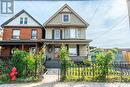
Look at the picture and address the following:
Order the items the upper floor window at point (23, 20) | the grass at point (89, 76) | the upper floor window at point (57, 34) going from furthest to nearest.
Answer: the upper floor window at point (23, 20), the upper floor window at point (57, 34), the grass at point (89, 76)

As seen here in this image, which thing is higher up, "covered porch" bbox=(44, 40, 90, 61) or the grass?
"covered porch" bbox=(44, 40, 90, 61)

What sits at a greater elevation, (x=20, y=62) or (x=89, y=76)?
(x=20, y=62)

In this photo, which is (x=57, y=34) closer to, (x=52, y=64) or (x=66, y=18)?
(x=66, y=18)

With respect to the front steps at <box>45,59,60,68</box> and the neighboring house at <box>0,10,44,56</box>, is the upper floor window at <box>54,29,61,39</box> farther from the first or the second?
the front steps at <box>45,59,60,68</box>

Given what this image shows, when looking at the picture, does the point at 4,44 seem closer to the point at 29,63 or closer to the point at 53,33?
the point at 53,33

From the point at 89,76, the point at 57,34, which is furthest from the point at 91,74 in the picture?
the point at 57,34

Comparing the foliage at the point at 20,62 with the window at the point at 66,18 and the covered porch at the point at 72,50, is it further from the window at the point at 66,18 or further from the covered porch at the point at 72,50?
the window at the point at 66,18

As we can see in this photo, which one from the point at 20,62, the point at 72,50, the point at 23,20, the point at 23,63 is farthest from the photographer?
the point at 23,20

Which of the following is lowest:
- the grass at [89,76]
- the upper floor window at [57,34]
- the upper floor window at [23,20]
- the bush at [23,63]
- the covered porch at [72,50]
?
the grass at [89,76]

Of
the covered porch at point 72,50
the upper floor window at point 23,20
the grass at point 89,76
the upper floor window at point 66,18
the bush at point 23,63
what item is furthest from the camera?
the upper floor window at point 23,20

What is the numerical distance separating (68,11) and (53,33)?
409cm

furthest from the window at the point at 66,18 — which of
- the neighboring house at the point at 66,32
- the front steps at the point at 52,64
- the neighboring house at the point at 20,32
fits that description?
the front steps at the point at 52,64

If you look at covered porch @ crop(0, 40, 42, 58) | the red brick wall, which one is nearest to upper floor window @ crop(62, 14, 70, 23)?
the red brick wall

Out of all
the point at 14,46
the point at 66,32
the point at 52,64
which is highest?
the point at 66,32
